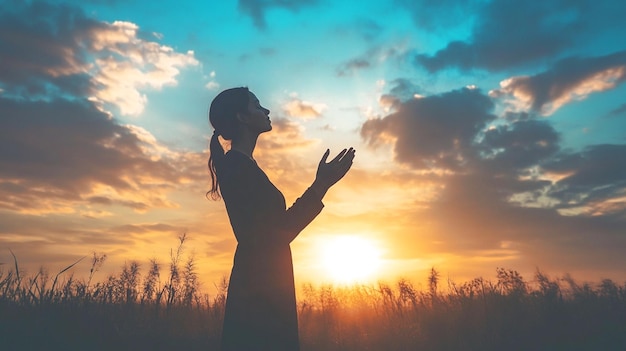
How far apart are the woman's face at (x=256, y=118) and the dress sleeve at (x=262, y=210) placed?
689mm

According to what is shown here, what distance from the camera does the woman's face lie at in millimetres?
4066

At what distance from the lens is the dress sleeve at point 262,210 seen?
3303mm

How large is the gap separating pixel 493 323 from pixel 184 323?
504 cm

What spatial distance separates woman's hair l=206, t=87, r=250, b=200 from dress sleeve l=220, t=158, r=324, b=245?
65 centimetres

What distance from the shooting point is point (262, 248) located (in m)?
3.29

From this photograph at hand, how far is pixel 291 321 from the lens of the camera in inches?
129

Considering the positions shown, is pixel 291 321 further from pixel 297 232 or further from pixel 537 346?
pixel 537 346

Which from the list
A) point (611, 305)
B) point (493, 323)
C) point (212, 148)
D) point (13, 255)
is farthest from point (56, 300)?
point (611, 305)

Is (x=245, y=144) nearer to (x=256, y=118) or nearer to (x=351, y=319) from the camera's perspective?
(x=256, y=118)

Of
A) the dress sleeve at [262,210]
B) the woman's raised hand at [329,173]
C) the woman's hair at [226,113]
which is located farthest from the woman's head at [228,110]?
the woman's raised hand at [329,173]

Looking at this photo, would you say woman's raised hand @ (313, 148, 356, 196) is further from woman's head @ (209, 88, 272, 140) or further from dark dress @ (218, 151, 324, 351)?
woman's head @ (209, 88, 272, 140)

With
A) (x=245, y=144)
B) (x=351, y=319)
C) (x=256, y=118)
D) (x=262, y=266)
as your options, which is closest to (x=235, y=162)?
(x=245, y=144)

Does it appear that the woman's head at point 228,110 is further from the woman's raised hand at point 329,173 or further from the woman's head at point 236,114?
the woman's raised hand at point 329,173

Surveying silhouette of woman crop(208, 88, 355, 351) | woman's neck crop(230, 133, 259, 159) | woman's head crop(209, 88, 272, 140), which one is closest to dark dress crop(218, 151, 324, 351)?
silhouette of woman crop(208, 88, 355, 351)
